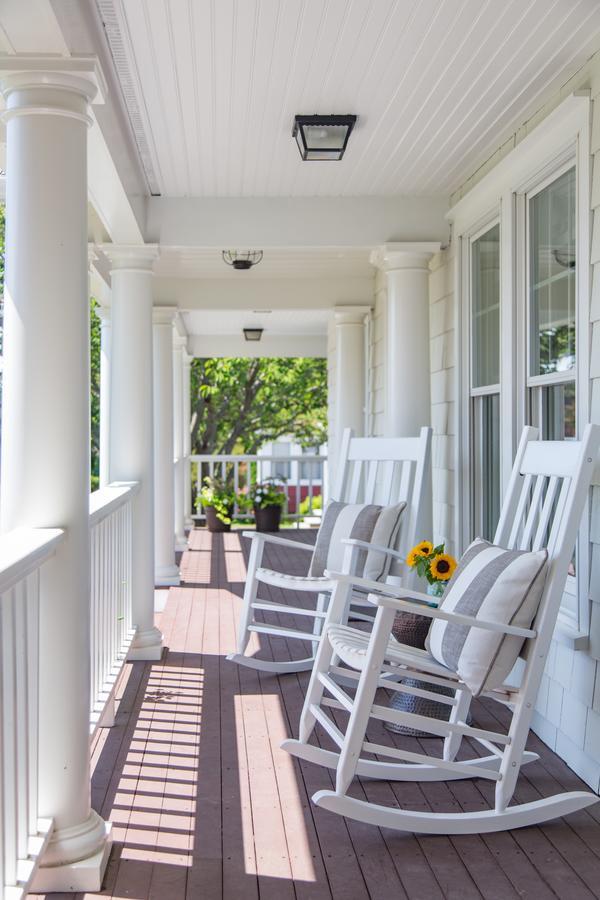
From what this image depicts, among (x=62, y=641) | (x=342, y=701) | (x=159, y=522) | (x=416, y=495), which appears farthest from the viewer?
(x=159, y=522)

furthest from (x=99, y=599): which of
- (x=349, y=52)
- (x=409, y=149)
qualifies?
(x=409, y=149)

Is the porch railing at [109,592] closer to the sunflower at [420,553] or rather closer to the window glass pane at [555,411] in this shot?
the sunflower at [420,553]

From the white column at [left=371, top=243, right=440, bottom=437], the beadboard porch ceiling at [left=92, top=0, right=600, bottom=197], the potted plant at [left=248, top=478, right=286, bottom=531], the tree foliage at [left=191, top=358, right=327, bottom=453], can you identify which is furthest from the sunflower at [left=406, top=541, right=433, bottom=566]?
the tree foliage at [left=191, top=358, right=327, bottom=453]

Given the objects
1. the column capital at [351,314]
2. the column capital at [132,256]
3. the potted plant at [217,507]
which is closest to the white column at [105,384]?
the column capital at [351,314]

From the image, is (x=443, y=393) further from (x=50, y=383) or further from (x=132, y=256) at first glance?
(x=50, y=383)

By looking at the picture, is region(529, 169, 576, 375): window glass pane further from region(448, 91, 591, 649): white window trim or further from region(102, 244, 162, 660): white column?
region(102, 244, 162, 660): white column

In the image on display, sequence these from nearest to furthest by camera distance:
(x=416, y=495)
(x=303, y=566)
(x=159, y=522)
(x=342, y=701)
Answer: (x=342, y=701) → (x=416, y=495) → (x=159, y=522) → (x=303, y=566)

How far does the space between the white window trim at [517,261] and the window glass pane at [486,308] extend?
56mm

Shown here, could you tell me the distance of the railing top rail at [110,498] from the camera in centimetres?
314

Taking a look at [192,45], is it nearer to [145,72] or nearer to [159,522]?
[145,72]

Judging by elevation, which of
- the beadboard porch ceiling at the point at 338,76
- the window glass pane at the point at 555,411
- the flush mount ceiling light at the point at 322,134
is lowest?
the window glass pane at the point at 555,411

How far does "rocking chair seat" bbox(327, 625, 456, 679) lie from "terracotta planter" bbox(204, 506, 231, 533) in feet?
24.2

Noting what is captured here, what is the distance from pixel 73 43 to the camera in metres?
2.36

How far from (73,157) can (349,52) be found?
1172 millimetres
